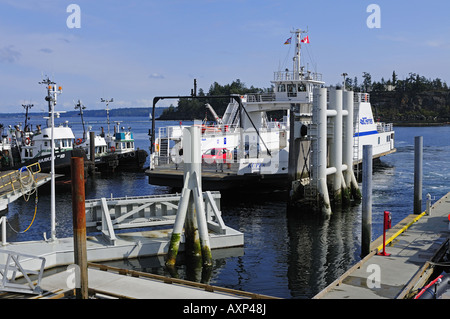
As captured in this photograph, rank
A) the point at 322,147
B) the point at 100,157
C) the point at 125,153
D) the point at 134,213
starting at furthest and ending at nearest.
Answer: the point at 125,153 < the point at 100,157 < the point at 322,147 < the point at 134,213

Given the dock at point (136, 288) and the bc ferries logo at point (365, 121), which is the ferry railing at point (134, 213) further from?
the bc ferries logo at point (365, 121)

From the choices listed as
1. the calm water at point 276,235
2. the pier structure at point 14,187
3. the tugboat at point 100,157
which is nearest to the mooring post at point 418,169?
the calm water at point 276,235

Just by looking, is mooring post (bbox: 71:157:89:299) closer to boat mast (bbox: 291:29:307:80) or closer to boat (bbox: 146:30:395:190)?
boat (bbox: 146:30:395:190)

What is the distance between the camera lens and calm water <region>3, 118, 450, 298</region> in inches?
646

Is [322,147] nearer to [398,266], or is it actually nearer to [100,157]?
[398,266]

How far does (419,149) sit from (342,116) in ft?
24.3

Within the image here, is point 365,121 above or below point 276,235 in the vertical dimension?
above

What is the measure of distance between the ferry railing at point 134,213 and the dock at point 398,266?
6237 millimetres

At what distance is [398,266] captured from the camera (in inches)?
577

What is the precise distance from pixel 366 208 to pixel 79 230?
34.9 ft

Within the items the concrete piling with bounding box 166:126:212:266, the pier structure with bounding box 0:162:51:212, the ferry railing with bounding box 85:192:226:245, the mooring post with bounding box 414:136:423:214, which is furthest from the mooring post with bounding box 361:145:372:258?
the pier structure with bounding box 0:162:51:212

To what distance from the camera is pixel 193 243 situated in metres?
18.0

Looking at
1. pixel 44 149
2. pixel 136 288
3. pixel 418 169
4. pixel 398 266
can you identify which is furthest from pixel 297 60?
pixel 136 288
